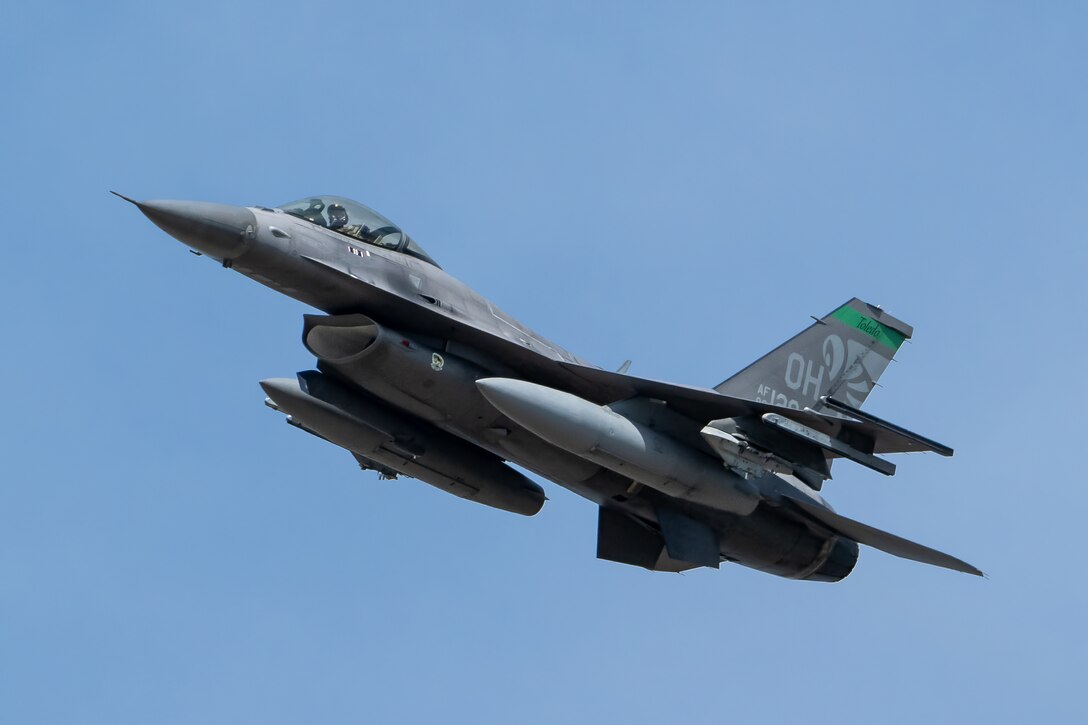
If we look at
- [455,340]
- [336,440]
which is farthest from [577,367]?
[336,440]

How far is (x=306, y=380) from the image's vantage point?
19.2 meters

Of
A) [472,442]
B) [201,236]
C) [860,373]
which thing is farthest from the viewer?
[860,373]

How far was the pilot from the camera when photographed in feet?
61.2

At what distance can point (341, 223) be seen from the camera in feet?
61.4

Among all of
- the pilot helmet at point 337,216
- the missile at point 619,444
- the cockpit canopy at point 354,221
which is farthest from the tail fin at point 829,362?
the pilot helmet at point 337,216

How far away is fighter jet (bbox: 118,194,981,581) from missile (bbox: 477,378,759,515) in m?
0.02

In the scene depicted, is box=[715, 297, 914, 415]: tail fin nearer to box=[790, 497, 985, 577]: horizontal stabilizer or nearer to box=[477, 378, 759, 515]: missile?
box=[790, 497, 985, 577]: horizontal stabilizer

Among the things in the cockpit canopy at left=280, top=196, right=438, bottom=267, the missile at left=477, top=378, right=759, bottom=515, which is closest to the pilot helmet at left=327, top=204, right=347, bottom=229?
the cockpit canopy at left=280, top=196, right=438, bottom=267

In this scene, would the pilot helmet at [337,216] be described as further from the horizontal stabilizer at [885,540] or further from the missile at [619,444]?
the horizontal stabilizer at [885,540]

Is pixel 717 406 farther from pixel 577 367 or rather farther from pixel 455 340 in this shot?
pixel 455 340

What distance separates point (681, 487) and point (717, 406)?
109 cm

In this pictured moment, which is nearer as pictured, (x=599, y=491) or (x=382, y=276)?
(x=382, y=276)

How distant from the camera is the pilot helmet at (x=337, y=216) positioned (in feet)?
61.2

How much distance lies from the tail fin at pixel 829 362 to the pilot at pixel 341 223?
557 centimetres
